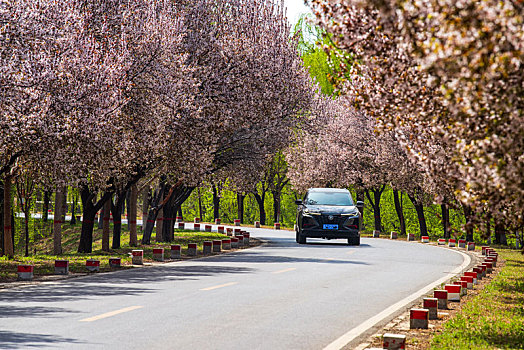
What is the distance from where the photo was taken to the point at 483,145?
6398 millimetres

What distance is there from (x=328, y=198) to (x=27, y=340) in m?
21.8

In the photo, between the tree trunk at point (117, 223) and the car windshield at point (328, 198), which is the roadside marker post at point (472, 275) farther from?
the tree trunk at point (117, 223)

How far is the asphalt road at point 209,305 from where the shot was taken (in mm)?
8938

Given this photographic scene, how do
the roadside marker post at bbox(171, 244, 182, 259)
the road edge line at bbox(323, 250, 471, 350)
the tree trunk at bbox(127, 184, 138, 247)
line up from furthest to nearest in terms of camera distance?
the tree trunk at bbox(127, 184, 138, 247)
the roadside marker post at bbox(171, 244, 182, 259)
the road edge line at bbox(323, 250, 471, 350)

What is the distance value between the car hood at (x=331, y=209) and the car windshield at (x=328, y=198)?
42 centimetres

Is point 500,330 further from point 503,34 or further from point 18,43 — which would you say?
point 18,43

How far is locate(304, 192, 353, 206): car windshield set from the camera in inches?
1163

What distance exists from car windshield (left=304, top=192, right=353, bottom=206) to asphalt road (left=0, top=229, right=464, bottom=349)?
28.5ft

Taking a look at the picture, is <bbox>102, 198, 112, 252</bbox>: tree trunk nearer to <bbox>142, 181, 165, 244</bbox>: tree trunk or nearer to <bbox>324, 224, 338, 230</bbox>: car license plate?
<bbox>142, 181, 165, 244</bbox>: tree trunk

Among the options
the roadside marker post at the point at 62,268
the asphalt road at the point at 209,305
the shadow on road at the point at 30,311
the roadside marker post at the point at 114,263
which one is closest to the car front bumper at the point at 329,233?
the asphalt road at the point at 209,305

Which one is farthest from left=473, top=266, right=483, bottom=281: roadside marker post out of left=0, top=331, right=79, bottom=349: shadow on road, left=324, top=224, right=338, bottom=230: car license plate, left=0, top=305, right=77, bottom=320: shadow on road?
left=0, top=331, right=79, bottom=349: shadow on road

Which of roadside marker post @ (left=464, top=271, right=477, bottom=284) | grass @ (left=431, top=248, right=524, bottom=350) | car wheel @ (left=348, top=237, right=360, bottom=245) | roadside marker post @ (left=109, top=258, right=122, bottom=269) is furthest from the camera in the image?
car wheel @ (left=348, top=237, right=360, bottom=245)

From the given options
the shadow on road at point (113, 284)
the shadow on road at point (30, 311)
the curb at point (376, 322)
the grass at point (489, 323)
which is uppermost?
the shadow on road at point (113, 284)

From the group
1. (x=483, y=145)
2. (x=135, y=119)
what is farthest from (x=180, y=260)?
(x=483, y=145)
